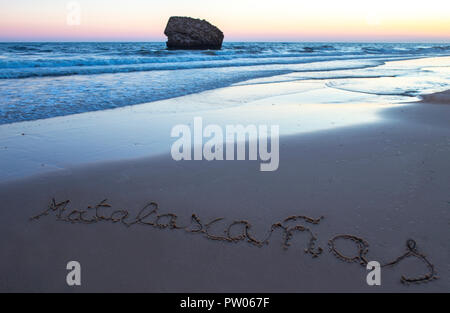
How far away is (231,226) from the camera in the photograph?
2402mm

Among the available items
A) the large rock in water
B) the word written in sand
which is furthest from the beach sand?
the large rock in water

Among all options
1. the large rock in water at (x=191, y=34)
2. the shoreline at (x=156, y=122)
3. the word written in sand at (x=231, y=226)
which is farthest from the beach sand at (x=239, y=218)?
the large rock in water at (x=191, y=34)

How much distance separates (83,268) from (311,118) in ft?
14.6

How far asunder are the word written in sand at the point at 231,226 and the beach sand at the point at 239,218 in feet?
0.13

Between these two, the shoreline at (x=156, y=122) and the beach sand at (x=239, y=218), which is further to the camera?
the shoreline at (x=156, y=122)

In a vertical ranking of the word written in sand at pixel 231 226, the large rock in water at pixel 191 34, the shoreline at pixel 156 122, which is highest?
the large rock in water at pixel 191 34

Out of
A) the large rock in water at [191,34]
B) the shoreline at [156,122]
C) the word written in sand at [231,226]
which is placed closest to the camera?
the word written in sand at [231,226]

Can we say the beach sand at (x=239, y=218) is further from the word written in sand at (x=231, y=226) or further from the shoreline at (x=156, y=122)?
the shoreline at (x=156, y=122)

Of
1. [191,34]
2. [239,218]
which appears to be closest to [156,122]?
[239,218]

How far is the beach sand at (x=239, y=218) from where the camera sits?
75.4 inches

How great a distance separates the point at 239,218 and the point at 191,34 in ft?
164

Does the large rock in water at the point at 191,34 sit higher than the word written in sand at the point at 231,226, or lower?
higher
